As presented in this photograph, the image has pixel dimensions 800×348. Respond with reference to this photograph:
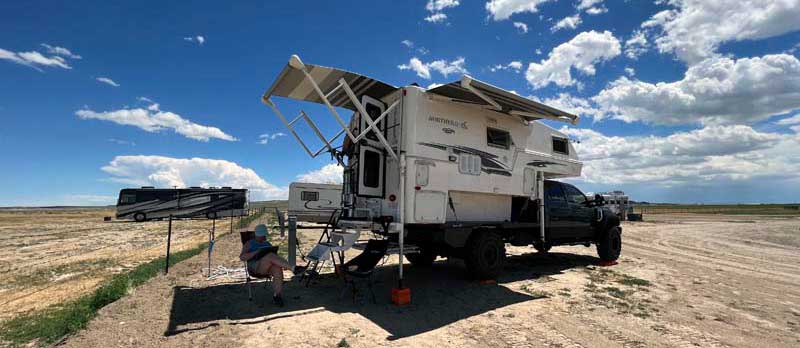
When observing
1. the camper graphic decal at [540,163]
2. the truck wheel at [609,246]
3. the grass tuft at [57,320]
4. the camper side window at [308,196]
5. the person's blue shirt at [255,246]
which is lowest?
the grass tuft at [57,320]

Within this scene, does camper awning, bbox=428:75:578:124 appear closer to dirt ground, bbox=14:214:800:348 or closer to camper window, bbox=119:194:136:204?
dirt ground, bbox=14:214:800:348

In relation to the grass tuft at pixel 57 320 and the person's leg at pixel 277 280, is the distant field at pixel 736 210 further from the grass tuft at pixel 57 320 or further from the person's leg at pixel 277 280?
the grass tuft at pixel 57 320

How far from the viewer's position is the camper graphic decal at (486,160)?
700 cm

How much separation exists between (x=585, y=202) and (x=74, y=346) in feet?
32.7

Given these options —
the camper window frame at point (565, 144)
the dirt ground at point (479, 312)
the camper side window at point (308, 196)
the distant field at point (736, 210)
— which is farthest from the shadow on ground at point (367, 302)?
the distant field at point (736, 210)

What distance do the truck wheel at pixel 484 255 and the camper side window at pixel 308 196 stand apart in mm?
11291

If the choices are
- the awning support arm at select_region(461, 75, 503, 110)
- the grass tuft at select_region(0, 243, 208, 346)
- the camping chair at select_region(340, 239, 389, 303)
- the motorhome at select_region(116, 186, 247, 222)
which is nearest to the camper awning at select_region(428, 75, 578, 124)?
the awning support arm at select_region(461, 75, 503, 110)

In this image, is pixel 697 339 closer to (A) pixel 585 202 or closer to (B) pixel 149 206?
(A) pixel 585 202

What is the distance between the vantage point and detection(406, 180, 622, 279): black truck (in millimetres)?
7121

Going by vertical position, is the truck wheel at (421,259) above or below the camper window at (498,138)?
below

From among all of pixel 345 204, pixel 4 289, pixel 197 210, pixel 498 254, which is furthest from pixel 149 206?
pixel 498 254

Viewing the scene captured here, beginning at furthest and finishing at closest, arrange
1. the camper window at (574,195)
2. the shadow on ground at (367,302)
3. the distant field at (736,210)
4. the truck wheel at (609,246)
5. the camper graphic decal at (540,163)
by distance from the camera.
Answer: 1. the distant field at (736,210)
2. the truck wheel at (609,246)
3. the camper window at (574,195)
4. the camper graphic decal at (540,163)
5. the shadow on ground at (367,302)

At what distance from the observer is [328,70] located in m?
6.02

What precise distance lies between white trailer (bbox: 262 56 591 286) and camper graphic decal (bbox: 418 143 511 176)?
0.02 m
